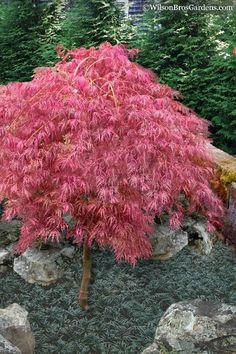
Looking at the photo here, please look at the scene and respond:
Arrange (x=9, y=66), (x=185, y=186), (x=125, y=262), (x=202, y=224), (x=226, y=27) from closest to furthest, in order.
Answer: (x=185, y=186)
(x=125, y=262)
(x=202, y=224)
(x=226, y=27)
(x=9, y=66)

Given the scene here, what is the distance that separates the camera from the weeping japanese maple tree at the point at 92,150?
10.9ft

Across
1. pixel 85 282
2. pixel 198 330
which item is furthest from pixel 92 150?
pixel 198 330

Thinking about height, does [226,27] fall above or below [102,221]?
above

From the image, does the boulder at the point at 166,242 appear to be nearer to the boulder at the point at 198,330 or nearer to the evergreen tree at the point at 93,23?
the boulder at the point at 198,330

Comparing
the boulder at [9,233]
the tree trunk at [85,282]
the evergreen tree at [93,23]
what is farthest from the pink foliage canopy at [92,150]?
the evergreen tree at [93,23]

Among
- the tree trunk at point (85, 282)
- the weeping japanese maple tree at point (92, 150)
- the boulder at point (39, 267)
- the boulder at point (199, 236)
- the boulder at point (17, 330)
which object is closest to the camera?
the boulder at point (17, 330)

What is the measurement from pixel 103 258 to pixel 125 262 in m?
0.24

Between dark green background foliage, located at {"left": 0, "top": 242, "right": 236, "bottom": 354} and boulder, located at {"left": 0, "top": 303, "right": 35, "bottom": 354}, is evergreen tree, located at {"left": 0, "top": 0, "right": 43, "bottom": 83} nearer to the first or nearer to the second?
dark green background foliage, located at {"left": 0, "top": 242, "right": 236, "bottom": 354}

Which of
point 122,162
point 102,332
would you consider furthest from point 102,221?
point 102,332

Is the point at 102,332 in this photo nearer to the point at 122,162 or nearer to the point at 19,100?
the point at 122,162

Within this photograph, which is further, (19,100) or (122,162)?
(19,100)

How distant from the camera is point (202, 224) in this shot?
4895 mm

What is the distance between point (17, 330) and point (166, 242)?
187cm

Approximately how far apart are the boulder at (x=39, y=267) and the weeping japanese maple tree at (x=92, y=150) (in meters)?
0.55
